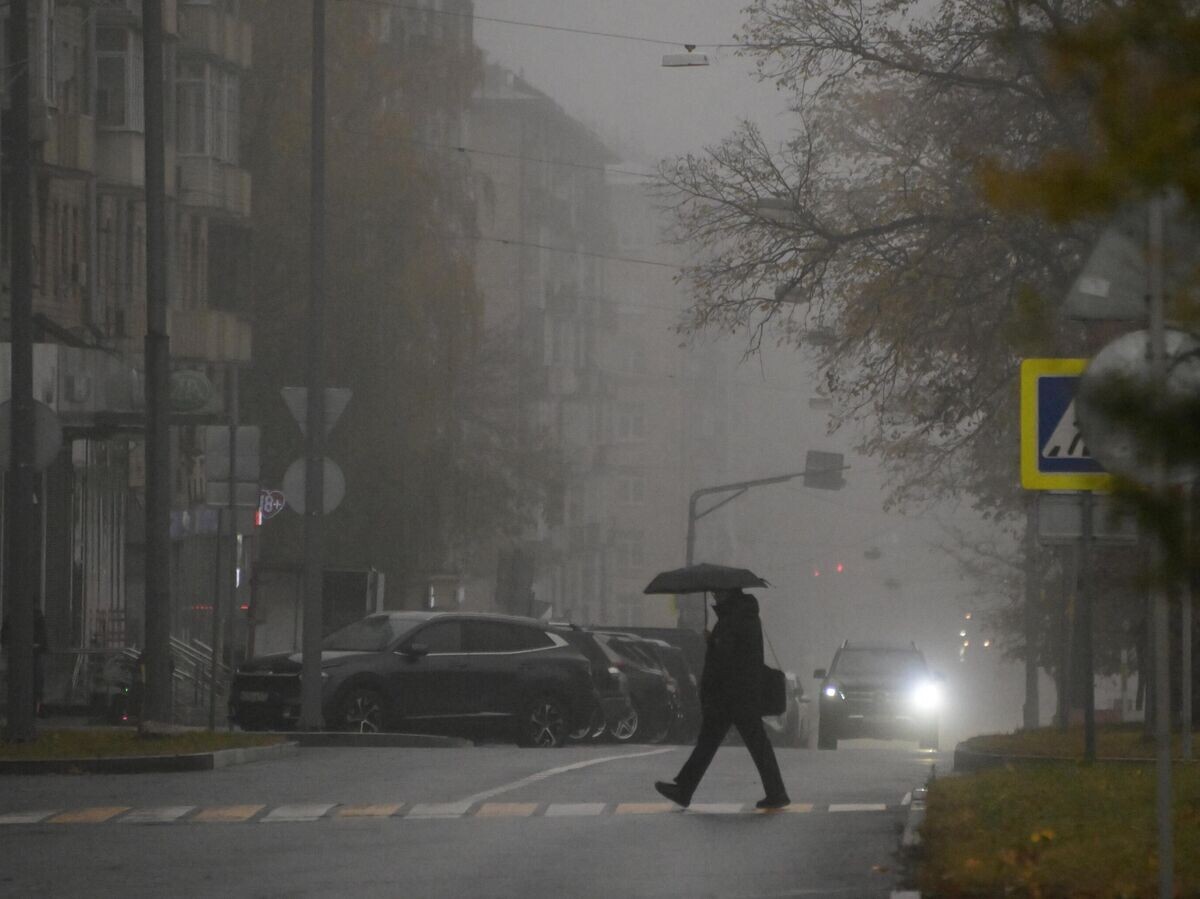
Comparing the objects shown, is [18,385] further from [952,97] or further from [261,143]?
[261,143]

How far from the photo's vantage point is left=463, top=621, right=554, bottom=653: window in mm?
26453

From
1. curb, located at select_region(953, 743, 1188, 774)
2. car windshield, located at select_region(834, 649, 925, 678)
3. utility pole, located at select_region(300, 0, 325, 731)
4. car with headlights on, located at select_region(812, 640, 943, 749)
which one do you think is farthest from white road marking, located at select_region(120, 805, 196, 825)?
car windshield, located at select_region(834, 649, 925, 678)

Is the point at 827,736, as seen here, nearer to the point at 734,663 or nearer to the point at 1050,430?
the point at 734,663

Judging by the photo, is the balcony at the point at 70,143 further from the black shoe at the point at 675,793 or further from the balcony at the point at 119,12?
the black shoe at the point at 675,793

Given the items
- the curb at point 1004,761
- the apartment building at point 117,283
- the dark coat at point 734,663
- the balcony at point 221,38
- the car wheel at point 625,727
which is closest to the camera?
the dark coat at point 734,663

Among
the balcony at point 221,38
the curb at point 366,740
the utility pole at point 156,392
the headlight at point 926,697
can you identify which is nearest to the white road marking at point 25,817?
the utility pole at point 156,392

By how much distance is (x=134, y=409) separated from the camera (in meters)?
33.5

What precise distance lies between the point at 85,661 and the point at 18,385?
15.1 meters

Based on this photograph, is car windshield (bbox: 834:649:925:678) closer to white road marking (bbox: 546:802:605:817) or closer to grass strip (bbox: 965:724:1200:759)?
grass strip (bbox: 965:724:1200:759)

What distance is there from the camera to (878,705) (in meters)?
36.3

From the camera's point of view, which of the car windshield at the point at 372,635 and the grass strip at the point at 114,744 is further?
the car windshield at the point at 372,635

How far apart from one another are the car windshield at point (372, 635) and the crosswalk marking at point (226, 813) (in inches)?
443

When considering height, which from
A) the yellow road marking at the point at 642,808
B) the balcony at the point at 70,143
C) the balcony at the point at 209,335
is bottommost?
the yellow road marking at the point at 642,808

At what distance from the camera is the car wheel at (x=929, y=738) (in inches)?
1431
